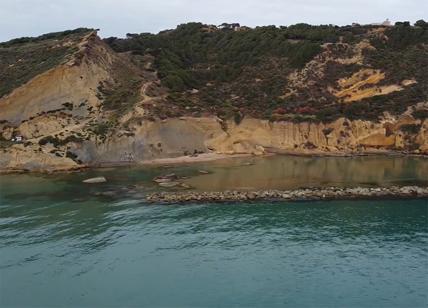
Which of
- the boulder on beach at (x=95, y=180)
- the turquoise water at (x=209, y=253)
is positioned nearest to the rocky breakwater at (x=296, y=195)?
the turquoise water at (x=209, y=253)

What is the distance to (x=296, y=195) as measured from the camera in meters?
48.3

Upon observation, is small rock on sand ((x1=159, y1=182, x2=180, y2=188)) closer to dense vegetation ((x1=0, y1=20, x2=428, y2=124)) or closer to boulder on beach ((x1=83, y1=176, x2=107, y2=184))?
boulder on beach ((x1=83, y1=176, x2=107, y2=184))

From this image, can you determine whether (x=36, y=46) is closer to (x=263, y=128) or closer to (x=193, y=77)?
(x=193, y=77)

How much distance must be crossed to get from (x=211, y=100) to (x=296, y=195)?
34260mm

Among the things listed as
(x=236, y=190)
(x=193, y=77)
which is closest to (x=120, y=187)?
(x=236, y=190)

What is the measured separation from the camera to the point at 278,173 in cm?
5909

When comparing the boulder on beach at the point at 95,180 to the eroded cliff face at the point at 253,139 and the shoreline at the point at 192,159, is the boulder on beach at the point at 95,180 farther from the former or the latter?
the eroded cliff face at the point at 253,139

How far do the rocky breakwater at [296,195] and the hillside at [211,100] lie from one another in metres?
21.1

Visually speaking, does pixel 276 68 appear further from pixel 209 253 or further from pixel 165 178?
pixel 209 253

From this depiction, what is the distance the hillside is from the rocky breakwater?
2112cm

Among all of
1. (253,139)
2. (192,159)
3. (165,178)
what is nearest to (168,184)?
(165,178)

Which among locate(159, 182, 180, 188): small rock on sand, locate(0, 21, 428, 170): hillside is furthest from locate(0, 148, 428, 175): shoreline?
locate(159, 182, 180, 188): small rock on sand

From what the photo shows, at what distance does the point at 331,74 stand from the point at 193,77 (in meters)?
22.8

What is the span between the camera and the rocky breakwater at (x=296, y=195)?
157ft
